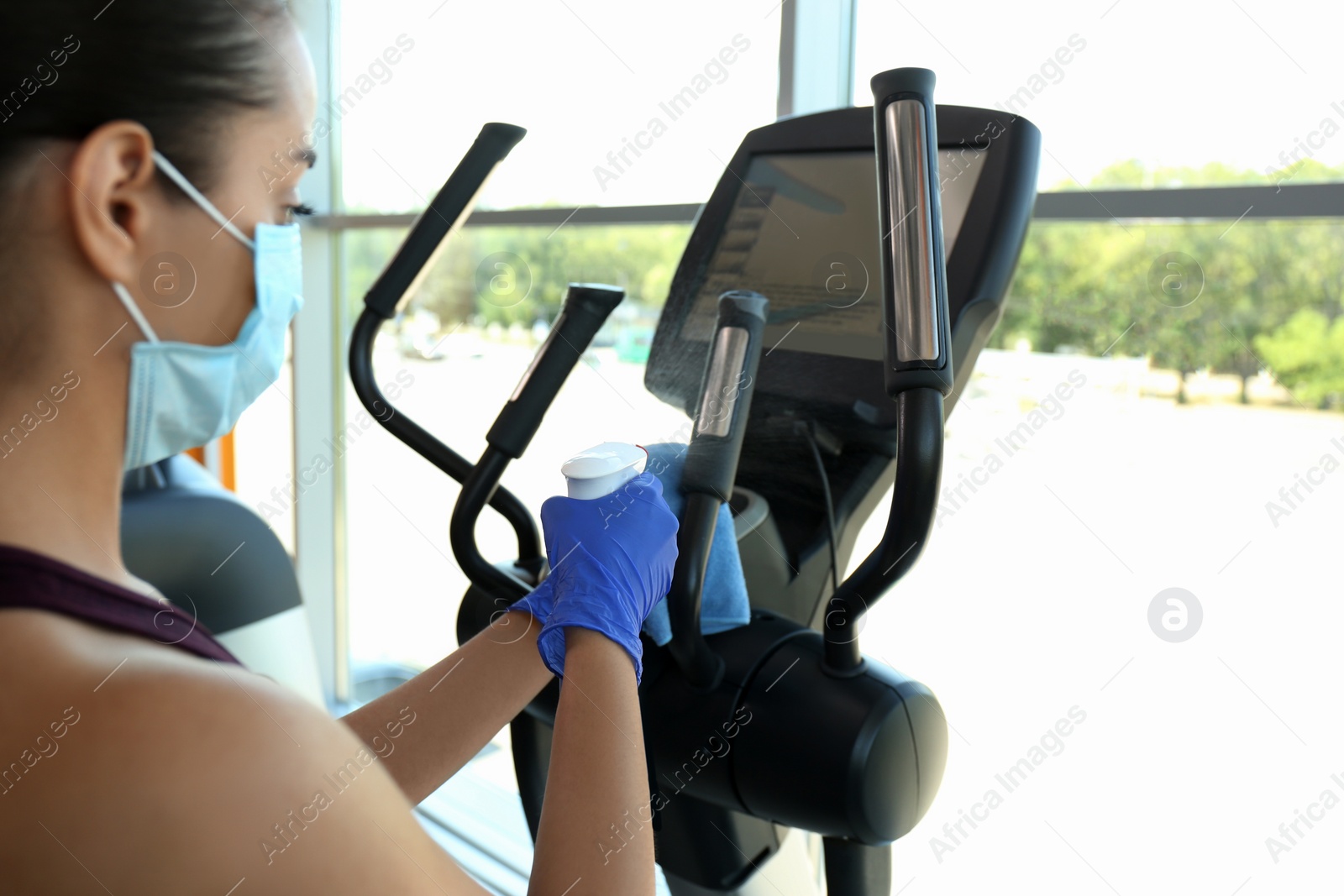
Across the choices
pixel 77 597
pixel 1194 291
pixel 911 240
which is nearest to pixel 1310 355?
pixel 1194 291

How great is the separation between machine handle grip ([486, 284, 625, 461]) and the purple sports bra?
45 centimetres

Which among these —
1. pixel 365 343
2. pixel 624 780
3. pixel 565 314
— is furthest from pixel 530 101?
pixel 624 780

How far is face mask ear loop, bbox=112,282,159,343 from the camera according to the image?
2.85 feet

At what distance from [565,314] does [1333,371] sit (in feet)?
3.89

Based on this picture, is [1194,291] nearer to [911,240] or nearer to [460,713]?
[911,240]

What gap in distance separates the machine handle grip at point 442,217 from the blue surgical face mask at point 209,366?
0.70ft

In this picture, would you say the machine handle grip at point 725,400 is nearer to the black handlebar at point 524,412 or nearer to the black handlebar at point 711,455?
the black handlebar at point 711,455

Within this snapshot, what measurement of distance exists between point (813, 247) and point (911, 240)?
0.34 metres

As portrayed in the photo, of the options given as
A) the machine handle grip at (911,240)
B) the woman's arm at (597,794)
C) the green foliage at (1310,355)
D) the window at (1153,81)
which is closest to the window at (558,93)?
the window at (1153,81)

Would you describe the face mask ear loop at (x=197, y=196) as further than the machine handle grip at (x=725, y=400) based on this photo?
No

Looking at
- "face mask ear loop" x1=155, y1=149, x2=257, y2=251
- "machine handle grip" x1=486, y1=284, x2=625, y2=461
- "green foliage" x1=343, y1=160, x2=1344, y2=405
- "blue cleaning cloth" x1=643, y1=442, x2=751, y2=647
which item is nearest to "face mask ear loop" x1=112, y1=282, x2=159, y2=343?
"face mask ear loop" x1=155, y1=149, x2=257, y2=251

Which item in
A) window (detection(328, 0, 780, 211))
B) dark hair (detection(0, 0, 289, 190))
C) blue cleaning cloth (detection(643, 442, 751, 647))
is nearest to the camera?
dark hair (detection(0, 0, 289, 190))

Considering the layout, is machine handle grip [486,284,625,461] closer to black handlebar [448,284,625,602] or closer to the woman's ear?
black handlebar [448,284,625,602]

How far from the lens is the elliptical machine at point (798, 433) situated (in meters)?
0.93
